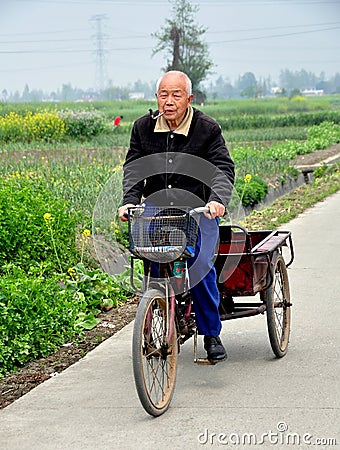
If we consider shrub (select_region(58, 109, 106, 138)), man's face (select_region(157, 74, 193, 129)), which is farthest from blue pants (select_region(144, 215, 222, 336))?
shrub (select_region(58, 109, 106, 138))

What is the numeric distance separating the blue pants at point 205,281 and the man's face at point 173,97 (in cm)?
65

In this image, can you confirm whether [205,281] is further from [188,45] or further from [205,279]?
[188,45]

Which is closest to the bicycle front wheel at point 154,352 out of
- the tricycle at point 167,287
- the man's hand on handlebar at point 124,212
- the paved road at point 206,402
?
the tricycle at point 167,287

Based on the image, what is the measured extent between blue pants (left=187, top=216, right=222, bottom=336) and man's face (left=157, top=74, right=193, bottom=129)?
Result: 65 centimetres

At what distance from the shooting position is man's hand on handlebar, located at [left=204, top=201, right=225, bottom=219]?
566 centimetres

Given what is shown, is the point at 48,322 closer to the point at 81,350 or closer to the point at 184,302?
the point at 81,350

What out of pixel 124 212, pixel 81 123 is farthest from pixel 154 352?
pixel 81 123

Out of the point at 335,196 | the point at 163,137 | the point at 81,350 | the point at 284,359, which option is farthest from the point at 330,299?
the point at 335,196

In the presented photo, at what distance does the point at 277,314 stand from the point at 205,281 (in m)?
1.09

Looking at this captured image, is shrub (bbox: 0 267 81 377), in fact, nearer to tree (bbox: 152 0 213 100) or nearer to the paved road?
the paved road

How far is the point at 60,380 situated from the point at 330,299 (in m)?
3.04

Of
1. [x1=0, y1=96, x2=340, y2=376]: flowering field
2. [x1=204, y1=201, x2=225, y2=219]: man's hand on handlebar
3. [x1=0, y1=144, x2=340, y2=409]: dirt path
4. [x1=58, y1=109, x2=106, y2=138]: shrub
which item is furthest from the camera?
[x1=58, y1=109, x2=106, y2=138]: shrub

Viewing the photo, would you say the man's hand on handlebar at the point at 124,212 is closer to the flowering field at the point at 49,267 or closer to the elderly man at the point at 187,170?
the elderly man at the point at 187,170

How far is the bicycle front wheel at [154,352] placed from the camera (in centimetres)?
529
